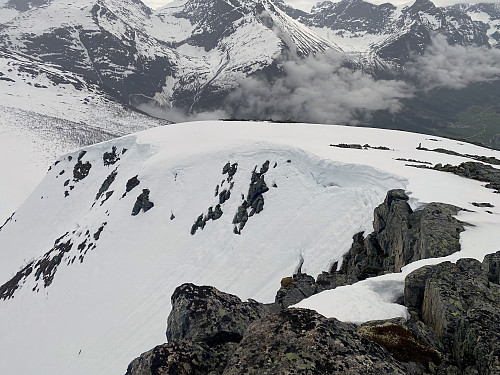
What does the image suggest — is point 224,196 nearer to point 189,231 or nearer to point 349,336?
point 189,231

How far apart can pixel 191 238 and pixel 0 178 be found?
11453 cm

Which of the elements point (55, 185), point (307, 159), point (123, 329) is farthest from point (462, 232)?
point (55, 185)

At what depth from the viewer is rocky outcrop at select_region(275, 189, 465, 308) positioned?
1694 centimetres

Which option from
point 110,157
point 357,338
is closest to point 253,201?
point 357,338

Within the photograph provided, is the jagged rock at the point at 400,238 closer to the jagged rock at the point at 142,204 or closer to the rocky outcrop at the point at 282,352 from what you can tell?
the rocky outcrop at the point at 282,352

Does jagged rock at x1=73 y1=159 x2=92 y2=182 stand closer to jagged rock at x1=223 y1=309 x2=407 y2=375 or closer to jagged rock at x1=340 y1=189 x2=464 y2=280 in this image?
jagged rock at x1=340 y1=189 x2=464 y2=280

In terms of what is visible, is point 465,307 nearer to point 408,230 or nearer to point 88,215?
point 408,230

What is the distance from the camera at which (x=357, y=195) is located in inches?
1102

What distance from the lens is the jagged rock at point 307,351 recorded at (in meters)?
7.51

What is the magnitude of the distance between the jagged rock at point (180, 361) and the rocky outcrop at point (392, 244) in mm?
8095

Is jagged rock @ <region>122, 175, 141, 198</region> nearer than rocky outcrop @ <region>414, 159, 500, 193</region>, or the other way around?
rocky outcrop @ <region>414, 159, 500, 193</region>

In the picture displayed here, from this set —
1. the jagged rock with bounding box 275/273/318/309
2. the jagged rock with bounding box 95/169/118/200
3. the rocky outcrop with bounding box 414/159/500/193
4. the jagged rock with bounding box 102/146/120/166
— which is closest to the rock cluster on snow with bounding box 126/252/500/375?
the jagged rock with bounding box 275/273/318/309

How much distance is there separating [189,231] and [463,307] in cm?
2901

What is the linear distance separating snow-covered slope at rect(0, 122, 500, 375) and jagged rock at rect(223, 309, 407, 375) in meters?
5.68
